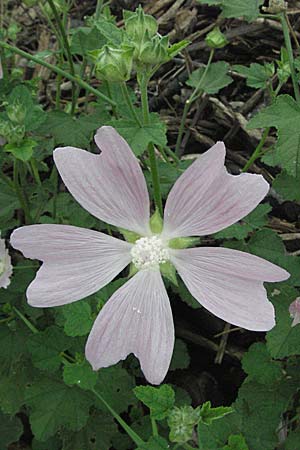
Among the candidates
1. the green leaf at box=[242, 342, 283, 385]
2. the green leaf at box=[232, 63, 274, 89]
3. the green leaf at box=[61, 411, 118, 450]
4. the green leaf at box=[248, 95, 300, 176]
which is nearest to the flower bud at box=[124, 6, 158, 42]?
the green leaf at box=[248, 95, 300, 176]

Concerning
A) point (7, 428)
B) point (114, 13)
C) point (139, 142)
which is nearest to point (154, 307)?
point (139, 142)

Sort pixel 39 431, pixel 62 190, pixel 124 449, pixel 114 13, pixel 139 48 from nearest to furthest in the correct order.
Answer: pixel 139 48, pixel 39 431, pixel 124 449, pixel 62 190, pixel 114 13

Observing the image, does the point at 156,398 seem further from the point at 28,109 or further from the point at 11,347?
the point at 28,109

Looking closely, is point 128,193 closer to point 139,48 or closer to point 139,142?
point 139,142

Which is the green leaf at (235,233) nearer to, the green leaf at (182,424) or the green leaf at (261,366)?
the green leaf at (261,366)

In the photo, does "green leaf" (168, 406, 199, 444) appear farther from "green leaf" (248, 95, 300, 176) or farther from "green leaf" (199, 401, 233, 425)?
"green leaf" (248, 95, 300, 176)

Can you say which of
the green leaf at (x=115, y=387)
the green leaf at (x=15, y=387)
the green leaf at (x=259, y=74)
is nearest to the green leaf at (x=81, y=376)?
the green leaf at (x=115, y=387)

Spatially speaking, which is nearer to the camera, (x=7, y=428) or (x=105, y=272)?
(x=105, y=272)
